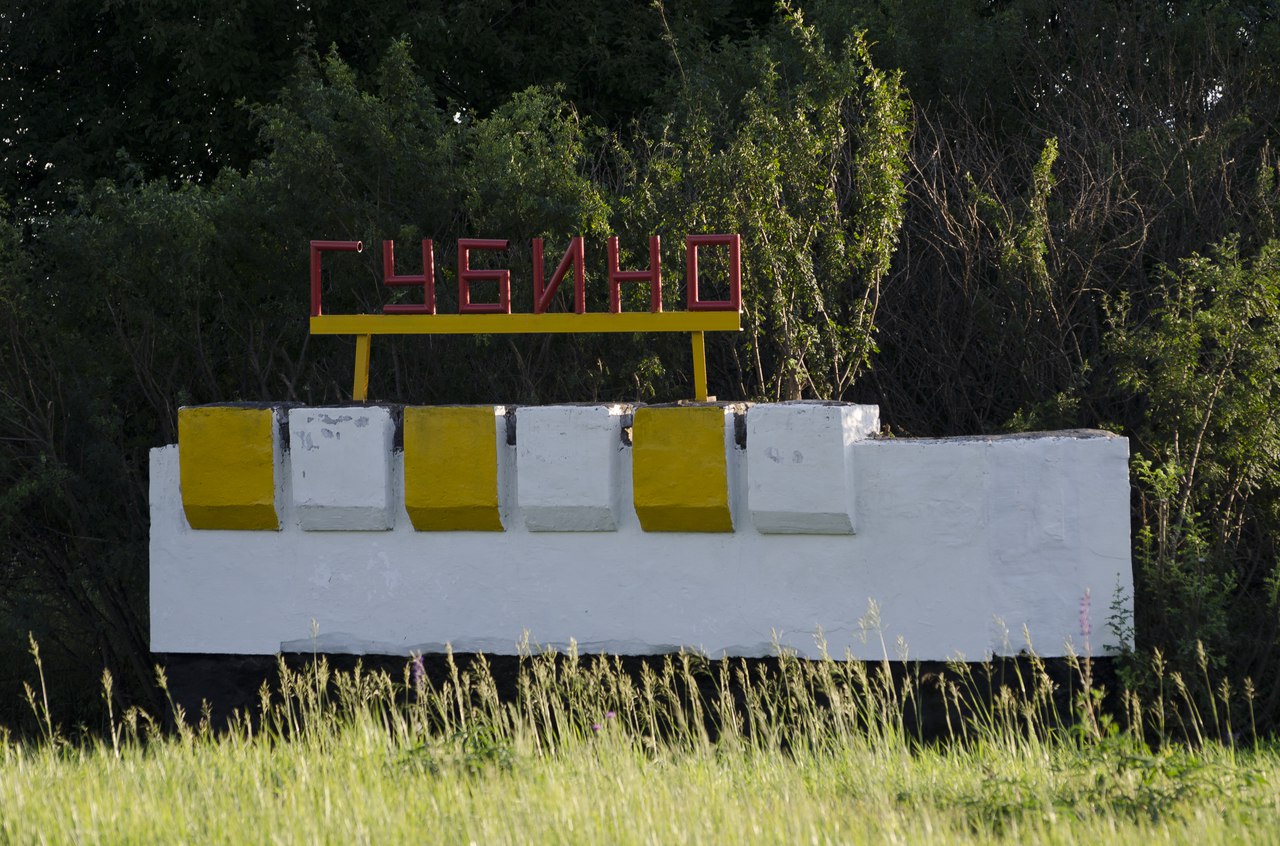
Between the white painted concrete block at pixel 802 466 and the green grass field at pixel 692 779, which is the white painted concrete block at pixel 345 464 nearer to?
the green grass field at pixel 692 779

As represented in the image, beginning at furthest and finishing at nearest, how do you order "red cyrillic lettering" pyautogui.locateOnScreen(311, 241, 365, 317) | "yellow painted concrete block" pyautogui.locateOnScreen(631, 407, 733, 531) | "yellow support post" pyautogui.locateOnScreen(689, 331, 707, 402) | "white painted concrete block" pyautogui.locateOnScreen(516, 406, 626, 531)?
"red cyrillic lettering" pyautogui.locateOnScreen(311, 241, 365, 317) → "yellow support post" pyautogui.locateOnScreen(689, 331, 707, 402) → "white painted concrete block" pyautogui.locateOnScreen(516, 406, 626, 531) → "yellow painted concrete block" pyautogui.locateOnScreen(631, 407, 733, 531)

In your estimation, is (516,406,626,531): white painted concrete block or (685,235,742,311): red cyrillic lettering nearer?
(516,406,626,531): white painted concrete block

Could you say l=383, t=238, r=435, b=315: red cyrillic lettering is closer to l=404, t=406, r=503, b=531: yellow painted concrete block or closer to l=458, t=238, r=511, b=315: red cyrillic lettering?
l=458, t=238, r=511, b=315: red cyrillic lettering

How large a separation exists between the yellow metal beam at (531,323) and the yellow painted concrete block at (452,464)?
0.59 metres

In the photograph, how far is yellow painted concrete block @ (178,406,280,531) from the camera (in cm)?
632

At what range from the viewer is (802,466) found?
584cm

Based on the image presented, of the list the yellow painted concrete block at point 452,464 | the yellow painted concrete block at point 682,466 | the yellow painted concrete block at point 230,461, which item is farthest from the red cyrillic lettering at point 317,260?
the yellow painted concrete block at point 682,466

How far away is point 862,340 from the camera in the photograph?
8070mm

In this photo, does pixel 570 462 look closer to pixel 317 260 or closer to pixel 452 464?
pixel 452 464

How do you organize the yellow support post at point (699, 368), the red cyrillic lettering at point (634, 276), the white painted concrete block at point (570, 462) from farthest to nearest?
the red cyrillic lettering at point (634, 276) < the yellow support post at point (699, 368) < the white painted concrete block at point (570, 462)

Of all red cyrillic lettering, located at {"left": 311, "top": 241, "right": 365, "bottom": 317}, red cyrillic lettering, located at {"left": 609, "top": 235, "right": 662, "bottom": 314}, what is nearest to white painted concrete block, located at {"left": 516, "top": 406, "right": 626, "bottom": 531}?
red cyrillic lettering, located at {"left": 609, "top": 235, "right": 662, "bottom": 314}

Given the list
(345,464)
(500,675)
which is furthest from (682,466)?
(345,464)

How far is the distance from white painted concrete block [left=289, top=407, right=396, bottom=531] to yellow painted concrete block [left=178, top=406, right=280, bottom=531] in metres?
0.14

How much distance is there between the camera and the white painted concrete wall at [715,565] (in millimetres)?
5793
